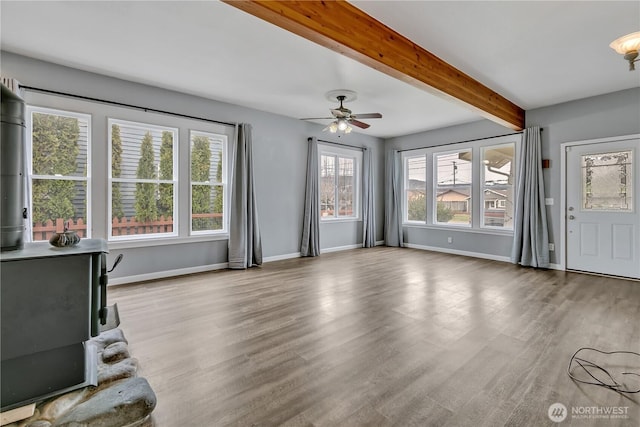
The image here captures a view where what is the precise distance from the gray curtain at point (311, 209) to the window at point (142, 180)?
252 centimetres

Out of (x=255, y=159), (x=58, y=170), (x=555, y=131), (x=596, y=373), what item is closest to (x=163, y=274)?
(x=58, y=170)

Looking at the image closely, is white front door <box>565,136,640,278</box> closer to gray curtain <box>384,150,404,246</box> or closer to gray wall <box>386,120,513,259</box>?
gray wall <box>386,120,513,259</box>

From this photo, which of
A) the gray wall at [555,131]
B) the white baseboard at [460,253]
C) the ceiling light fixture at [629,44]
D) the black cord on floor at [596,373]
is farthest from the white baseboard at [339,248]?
the ceiling light fixture at [629,44]

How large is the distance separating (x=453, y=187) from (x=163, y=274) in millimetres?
6070

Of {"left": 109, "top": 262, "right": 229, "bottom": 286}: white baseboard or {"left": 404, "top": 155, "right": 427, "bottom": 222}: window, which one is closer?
{"left": 109, "top": 262, "right": 229, "bottom": 286}: white baseboard

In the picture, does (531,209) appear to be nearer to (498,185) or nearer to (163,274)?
(498,185)

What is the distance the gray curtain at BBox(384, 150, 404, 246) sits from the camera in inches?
300

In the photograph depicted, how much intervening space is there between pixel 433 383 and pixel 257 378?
1.18m

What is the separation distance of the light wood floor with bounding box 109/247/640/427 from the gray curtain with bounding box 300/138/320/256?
5.66 ft

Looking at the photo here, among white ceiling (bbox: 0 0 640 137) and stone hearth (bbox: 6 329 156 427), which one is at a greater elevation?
white ceiling (bbox: 0 0 640 137)

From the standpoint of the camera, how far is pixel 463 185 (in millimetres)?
6566

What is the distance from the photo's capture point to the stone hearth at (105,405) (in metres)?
1.60

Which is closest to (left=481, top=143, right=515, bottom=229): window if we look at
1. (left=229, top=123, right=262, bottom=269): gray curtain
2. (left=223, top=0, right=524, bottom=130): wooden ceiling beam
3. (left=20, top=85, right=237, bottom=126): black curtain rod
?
(left=223, top=0, right=524, bottom=130): wooden ceiling beam

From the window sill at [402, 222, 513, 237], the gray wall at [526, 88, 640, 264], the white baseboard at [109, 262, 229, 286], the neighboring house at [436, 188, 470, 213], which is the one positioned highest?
the gray wall at [526, 88, 640, 264]
